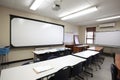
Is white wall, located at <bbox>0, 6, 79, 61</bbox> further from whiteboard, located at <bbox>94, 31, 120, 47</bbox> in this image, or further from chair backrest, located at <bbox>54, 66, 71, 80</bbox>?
whiteboard, located at <bbox>94, 31, 120, 47</bbox>

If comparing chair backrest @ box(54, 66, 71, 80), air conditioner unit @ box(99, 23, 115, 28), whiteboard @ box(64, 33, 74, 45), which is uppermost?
air conditioner unit @ box(99, 23, 115, 28)

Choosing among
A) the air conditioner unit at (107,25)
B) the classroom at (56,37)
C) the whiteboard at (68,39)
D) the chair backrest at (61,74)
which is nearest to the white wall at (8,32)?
the classroom at (56,37)

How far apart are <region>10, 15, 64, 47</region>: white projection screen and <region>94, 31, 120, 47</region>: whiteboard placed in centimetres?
355

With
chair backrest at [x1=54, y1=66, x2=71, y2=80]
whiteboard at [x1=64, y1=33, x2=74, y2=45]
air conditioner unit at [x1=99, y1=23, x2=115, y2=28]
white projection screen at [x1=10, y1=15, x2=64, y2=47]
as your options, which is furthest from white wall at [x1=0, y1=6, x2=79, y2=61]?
air conditioner unit at [x1=99, y1=23, x2=115, y2=28]

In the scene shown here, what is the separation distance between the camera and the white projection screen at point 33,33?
156 inches

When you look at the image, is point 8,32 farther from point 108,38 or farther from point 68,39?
point 108,38

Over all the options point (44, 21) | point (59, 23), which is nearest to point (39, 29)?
point (44, 21)

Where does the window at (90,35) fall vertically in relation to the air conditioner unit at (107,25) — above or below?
below

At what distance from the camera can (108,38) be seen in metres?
6.10

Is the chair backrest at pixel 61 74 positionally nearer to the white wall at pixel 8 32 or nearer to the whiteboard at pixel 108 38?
the white wall at pixel 8 32

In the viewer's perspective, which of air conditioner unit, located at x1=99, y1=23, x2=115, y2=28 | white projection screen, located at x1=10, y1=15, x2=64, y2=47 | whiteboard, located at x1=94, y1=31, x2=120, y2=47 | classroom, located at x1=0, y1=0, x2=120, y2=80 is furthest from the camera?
air conditioner unit, located at x1=99, y1=23, x2=115, y2=28

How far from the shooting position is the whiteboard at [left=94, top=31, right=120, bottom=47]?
5656 mm

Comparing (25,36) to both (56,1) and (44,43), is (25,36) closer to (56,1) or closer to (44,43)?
(44,43)

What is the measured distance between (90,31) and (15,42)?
674 centimetres
